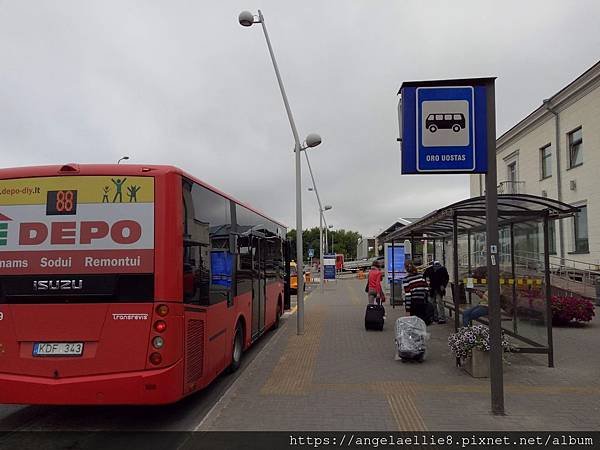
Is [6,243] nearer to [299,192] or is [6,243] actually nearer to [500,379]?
[500,379]

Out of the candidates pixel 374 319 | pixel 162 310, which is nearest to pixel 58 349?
pixel 162 310

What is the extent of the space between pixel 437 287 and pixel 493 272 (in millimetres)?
7419

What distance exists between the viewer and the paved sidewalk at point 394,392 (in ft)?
18.0

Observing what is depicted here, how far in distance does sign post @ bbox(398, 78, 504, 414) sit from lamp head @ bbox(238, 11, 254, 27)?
20.8ft

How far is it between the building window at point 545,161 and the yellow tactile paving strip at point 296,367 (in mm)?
20642

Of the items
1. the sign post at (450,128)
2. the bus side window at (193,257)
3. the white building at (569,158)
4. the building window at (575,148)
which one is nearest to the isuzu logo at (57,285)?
the bus side window at (193,257)

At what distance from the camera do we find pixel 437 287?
43.2 ft

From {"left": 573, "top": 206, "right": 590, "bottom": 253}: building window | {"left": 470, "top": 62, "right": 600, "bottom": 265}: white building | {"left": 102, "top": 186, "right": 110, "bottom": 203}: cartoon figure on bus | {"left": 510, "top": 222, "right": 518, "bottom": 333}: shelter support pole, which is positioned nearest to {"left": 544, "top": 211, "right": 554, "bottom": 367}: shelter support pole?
{"left": 510, "top": 222, "right": 518, "bottom": 333}: shelter support pole

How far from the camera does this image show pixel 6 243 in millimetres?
5480

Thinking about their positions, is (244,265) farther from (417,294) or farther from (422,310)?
(422,310)

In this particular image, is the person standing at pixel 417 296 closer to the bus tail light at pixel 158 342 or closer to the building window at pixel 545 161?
the bus tail light at pixel 158 342

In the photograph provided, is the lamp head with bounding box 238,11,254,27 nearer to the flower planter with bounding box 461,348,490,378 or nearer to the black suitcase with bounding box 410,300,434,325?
the black suitcase with bounding box 410,300,434,325

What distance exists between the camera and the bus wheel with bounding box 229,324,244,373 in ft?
27.1

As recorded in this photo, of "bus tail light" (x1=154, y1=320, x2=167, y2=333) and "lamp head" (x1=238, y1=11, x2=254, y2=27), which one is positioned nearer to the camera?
"bus tail light" (x1=154, y1=320, x2=167, y2=333)
